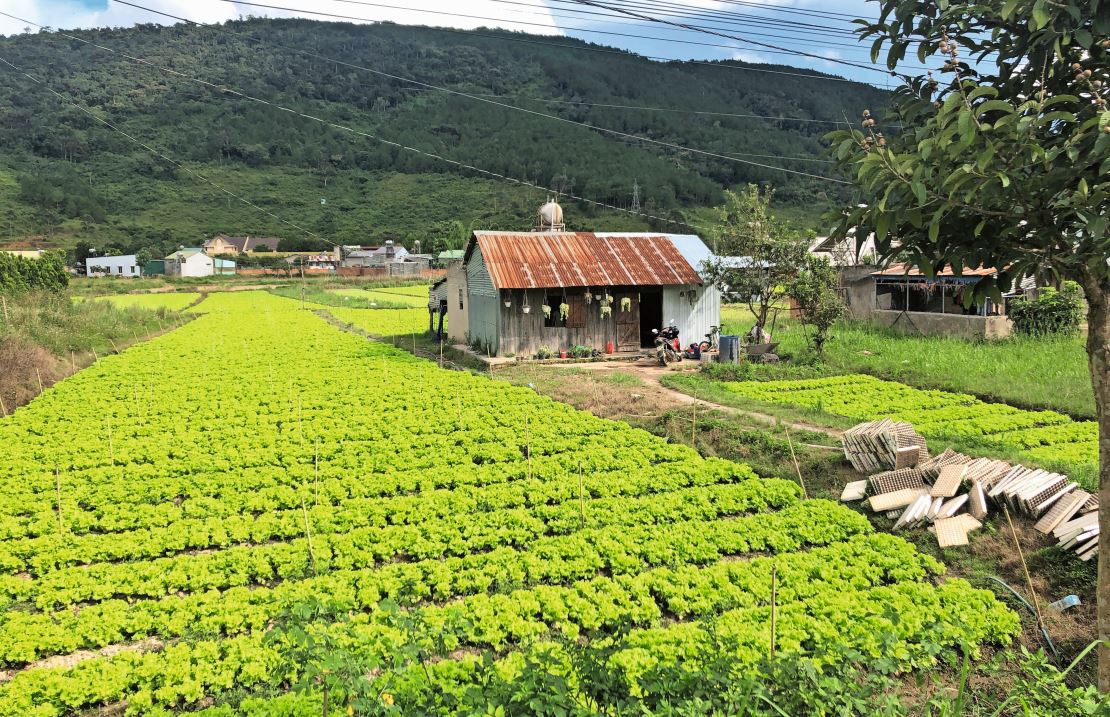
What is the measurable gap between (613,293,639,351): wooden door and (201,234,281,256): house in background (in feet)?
335

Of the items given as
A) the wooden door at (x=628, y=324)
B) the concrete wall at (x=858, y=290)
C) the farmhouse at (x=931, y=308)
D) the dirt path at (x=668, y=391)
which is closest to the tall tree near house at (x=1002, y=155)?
the dirt path at (x=668, y=391)

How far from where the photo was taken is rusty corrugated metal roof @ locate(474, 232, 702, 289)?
92.1 feet

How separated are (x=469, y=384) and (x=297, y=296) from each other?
56395 millimetres

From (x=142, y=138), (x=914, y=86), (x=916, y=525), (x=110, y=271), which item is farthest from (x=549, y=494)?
(x=142, y=138)

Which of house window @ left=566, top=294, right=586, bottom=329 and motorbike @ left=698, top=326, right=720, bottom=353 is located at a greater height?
house window @ left=566, top=294, right=586, bottom=329

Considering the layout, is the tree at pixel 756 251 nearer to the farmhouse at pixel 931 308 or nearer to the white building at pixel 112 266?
the farmhouse at pixel 931 308

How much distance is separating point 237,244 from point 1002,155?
142m

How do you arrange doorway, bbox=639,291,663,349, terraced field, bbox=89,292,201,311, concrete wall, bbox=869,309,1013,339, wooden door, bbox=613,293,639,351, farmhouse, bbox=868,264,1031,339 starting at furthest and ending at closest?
1. terraced field, bbox=89,292,201,311
2. doorway, bbox=639,291,663,349
3. wooden door, bbox=613,293,639,351
4. farmhouse, bbox=868,264,1031,339
5. concrete wall, bbox=869,309,1013,339

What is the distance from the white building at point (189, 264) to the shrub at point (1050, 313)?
105m

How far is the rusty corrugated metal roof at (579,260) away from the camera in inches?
1105

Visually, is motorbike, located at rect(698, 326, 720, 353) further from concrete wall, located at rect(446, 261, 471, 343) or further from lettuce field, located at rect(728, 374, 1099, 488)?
concrete wall, located at rect(446, 261, 471, 343)

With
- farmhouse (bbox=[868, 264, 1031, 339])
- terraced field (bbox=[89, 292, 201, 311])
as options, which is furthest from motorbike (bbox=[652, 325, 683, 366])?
terraced field (bbox=[89, 292, 201, 311])

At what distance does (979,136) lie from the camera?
4.39 metres

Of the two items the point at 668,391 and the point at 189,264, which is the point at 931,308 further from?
the point at 189,264
